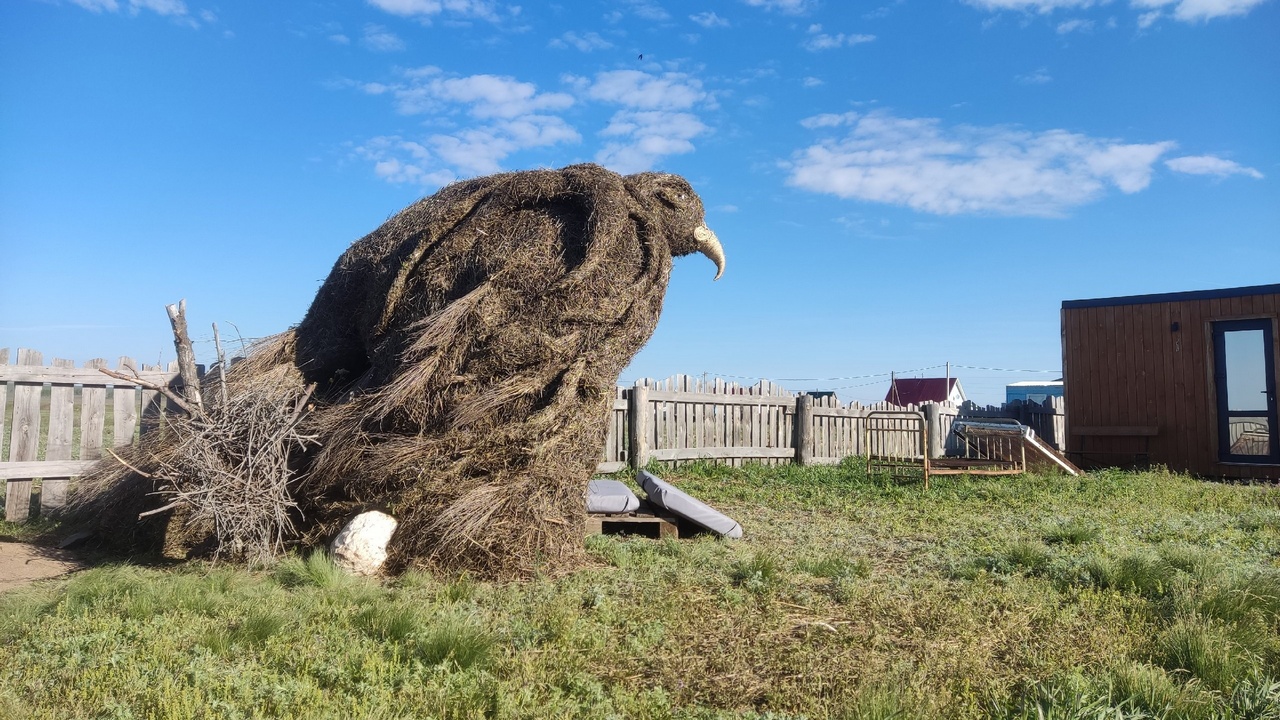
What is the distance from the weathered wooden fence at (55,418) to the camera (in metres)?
8.41

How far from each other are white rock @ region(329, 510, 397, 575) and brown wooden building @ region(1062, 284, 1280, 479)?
14936mm

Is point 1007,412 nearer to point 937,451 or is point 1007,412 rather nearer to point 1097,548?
point 937,451

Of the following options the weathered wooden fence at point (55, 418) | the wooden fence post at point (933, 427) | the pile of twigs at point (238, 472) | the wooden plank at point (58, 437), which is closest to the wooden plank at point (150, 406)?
the weathered wooden fence at point (55, 418)

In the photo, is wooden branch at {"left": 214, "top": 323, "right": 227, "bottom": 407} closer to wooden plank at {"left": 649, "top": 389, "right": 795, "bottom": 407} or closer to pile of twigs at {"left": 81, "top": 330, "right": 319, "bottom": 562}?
pile of twigs at {"left": 81, "top": 330, "right": 319, "bottom": 562}

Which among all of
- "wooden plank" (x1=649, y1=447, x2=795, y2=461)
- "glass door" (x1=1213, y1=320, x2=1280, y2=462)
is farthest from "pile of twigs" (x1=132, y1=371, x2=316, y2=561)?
"glass door" (x1=1213, y1=320, x2=1280, y2=462)

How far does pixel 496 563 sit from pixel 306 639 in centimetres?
183

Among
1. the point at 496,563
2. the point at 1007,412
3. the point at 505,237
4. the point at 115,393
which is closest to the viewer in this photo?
the point at 496,563

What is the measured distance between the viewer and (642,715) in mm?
3484

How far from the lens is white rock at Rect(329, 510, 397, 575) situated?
601cm

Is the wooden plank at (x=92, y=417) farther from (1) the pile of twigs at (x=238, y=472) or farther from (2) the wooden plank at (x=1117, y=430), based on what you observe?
(2) the wooden plank at (x=1117, y=430)

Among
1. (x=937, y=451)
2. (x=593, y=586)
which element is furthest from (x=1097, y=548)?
(x=937, y=451)

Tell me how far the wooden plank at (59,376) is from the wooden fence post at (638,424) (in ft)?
20.4

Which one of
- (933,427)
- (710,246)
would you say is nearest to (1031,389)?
(933,427)

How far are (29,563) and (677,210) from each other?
21.1ft
